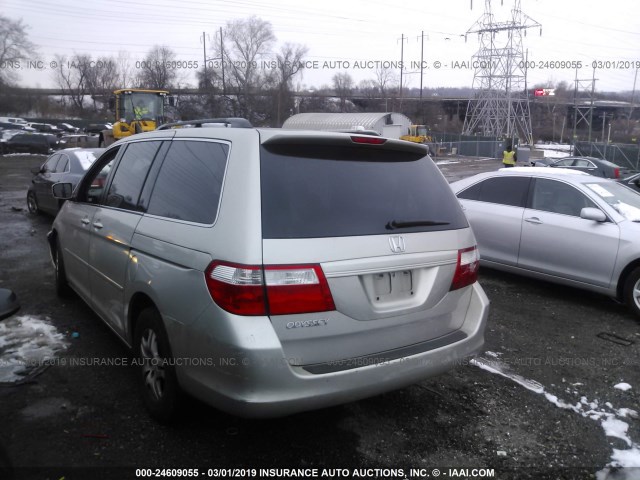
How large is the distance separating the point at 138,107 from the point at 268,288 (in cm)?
2608

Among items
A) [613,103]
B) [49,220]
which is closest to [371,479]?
[49,220]

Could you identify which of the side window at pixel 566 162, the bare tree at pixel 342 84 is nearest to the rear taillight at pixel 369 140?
the side window at pixel 566 162

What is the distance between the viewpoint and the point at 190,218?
306 centimetres

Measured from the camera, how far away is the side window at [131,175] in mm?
3877

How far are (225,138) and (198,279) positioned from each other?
885 millimetres

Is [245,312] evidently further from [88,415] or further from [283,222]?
[88,415]

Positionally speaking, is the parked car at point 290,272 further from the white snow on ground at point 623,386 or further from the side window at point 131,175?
the white snow on ground at point 623,386

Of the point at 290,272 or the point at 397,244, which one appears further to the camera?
the point at 397,244

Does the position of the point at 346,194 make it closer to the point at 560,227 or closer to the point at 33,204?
the point at 560,227

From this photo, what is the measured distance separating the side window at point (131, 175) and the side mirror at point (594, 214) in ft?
16.1

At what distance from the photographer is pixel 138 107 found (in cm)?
Result: 2619

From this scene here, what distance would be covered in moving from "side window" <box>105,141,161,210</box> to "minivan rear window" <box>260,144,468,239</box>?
4.55 feet

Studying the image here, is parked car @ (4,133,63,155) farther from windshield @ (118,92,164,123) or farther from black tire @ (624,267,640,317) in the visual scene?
black tire @ (624,267,640,317)

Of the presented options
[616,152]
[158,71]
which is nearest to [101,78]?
[158,71]
